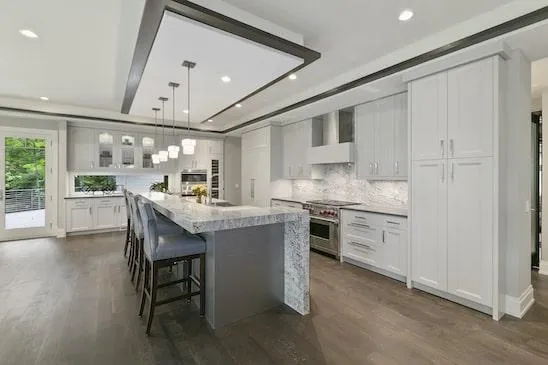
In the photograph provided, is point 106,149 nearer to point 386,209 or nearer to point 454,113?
point 386,209

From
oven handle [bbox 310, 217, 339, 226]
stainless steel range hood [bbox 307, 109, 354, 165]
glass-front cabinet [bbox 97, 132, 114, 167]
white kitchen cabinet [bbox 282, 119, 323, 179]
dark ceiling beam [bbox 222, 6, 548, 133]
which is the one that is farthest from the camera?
glass-front cabinet [bbox 97, 132, 114, 167]

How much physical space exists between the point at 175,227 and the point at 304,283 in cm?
181

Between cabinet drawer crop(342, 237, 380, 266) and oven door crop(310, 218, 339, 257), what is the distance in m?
0.17

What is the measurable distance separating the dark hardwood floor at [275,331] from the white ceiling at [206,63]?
2.62 metres

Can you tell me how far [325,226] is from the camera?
4.68 metres

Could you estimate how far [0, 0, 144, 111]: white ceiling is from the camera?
8.37 feet

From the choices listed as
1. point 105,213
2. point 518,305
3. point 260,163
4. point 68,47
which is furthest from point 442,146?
point 105,213

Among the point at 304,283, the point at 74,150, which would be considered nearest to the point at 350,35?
the point at 304,283

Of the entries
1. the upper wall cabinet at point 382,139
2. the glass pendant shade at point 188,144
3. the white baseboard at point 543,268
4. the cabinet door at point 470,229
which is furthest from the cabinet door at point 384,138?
the glass pendant shade at point 188,144

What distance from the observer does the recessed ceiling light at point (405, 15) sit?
249 centimetres

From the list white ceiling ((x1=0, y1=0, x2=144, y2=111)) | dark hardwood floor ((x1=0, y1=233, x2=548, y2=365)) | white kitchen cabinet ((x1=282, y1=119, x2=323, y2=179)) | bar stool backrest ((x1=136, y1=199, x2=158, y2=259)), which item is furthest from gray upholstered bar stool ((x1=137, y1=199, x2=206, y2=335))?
white kitchen cabinet ((x1=282, y1=119, x2=323, y2=179))

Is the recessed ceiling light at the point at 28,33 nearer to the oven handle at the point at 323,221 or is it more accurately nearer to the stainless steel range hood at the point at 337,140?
the stainless steel range hood at the point at 337,140

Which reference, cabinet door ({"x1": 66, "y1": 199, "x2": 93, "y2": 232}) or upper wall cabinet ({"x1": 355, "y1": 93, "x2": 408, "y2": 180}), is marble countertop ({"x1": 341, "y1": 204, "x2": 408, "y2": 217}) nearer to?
upper wall cabinet ({"x1": 355, "y1": 93, "x2": 408, "y2": 180})

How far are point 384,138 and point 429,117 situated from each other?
3.44ft
